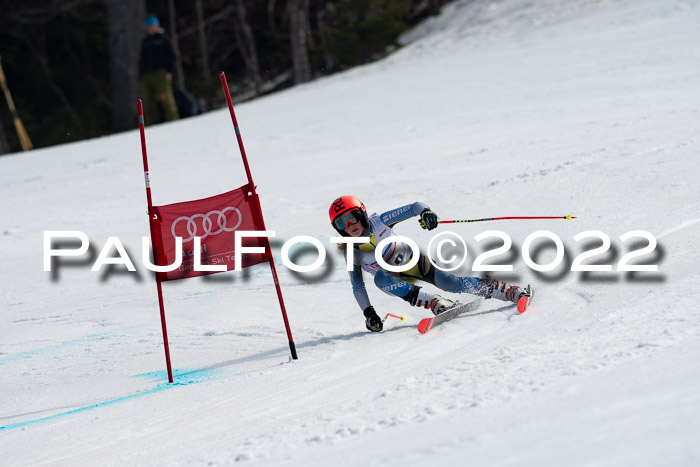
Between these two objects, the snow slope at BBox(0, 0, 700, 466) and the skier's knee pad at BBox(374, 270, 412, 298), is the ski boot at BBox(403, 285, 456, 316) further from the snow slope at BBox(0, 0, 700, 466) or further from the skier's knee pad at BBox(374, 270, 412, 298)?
the snow slope at BBox(0, 0, 700, 466)

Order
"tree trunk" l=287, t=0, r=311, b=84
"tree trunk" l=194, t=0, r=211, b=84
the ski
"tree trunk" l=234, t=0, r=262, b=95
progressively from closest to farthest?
the ski, "tree trunk" l=287, t=0, r=311, b=84, "tree trunk" l=234, t=0, r=262, b=95, "tree trunk" l=194, t=0, r=211, b=84

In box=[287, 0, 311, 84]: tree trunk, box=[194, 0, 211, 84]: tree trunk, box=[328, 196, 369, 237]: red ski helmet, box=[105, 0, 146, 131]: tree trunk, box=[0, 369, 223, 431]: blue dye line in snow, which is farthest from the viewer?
box=[194, 0, 211, 84]: tree trunk

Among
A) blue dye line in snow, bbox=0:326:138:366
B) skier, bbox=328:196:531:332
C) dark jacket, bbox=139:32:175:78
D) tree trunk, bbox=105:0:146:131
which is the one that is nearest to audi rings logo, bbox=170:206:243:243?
skier, bbox=328:196:531:332

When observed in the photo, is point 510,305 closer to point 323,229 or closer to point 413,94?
point 323,229

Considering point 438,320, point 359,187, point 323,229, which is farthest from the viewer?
point 359,187

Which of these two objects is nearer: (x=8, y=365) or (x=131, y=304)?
(x=8, y=365)

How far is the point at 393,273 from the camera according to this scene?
265 inches

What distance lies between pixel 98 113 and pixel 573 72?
17778 millimetres

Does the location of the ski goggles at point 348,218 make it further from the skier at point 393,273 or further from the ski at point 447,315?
the ski at point 447,315

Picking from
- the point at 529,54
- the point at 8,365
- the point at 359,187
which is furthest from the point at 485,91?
the point at 8,365

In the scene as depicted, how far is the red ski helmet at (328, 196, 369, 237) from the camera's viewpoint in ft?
21.0

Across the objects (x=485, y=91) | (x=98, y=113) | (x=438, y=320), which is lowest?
(x=438, y=320)

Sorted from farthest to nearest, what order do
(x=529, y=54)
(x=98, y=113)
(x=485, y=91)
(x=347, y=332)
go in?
(x=98, y=113)
(x=529, y=54)
(x=485, y=91)
(x=347, y=332)

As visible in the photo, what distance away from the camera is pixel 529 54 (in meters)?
17.0
